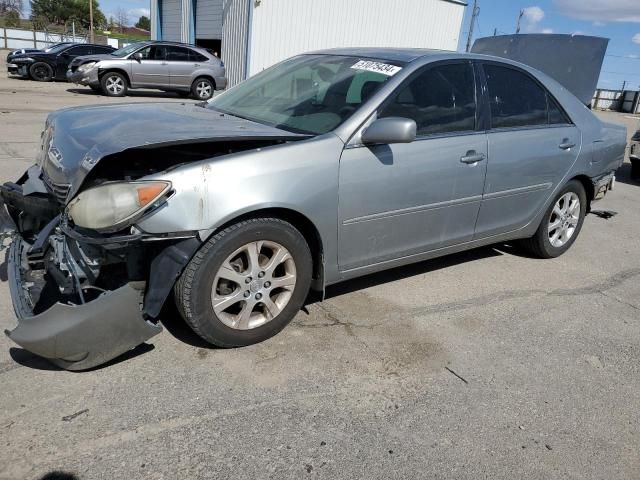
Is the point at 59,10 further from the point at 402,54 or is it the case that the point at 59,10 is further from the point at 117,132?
the point at 117,132

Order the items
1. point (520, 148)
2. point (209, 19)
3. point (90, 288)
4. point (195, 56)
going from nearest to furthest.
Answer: point (90, 288), point (520, 148), point (195, 56), point (209, 19)

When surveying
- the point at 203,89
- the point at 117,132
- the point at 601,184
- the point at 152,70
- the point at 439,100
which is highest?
the point at 439,100

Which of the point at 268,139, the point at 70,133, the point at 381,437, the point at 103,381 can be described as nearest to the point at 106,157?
the point at 70,133

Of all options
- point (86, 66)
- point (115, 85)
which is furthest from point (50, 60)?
point (115, 85)

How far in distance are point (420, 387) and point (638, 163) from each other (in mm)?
8844

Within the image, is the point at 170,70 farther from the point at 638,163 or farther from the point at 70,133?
the point at 70,133

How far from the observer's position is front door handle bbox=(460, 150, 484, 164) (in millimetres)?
3809

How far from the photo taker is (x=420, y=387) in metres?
2.98

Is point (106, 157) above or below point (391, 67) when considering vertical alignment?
below

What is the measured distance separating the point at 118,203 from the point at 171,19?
25.6 m

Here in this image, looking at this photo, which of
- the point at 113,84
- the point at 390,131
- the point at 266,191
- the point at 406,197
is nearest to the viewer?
the point at 266,191

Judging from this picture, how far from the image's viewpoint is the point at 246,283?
120 inches

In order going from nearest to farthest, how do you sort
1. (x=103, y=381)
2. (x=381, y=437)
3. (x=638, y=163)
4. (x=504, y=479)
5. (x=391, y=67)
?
(x=504, y=479) → (x=381, y=437) → (x=103, y=381) → (x=391, y=67) → (x=638, y=163)

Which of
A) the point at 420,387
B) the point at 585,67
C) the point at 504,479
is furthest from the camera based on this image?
the point at 585,67
